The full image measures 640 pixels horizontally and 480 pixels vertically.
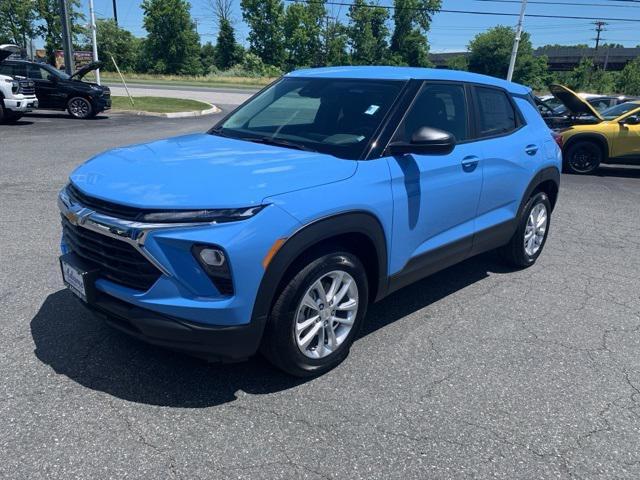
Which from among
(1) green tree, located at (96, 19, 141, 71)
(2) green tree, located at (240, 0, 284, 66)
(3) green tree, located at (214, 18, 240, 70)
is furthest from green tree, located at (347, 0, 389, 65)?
(1) green tree, located at (96, 19, 141, 71)

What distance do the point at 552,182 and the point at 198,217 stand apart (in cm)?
403

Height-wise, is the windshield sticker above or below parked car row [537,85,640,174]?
above

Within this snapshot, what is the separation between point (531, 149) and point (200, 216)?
3.42 metres


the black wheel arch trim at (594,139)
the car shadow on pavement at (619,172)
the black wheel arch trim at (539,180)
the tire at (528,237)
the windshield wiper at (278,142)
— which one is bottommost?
the car shadow on pavement at (619,172)

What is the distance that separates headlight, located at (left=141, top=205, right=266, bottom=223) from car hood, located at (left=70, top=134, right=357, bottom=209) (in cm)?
3

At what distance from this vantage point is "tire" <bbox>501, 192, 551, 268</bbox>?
196 inches

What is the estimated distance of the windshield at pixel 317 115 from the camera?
3479mm

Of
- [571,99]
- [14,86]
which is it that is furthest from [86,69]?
[571,99]

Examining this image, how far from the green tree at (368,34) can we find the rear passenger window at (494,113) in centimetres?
7709

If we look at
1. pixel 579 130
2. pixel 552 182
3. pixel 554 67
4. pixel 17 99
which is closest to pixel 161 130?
pixel 17 99

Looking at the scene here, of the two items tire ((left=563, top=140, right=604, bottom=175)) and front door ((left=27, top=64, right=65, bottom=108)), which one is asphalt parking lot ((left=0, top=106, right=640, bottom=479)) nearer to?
tire ((left=563, top=140, right=604, bottom=175))

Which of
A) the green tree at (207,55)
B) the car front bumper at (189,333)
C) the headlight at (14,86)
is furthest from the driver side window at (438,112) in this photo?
the green tree at (207,55)

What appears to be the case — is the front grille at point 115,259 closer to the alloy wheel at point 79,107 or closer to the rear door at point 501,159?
the rear door at point 501,159

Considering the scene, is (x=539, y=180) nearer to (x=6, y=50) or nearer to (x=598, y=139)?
(x=598, y=139)
